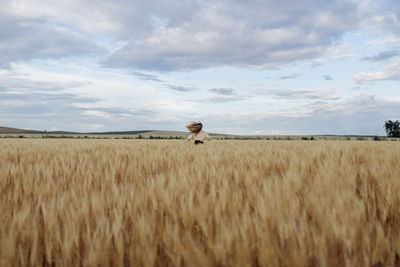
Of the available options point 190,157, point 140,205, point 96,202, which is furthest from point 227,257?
point 190,157

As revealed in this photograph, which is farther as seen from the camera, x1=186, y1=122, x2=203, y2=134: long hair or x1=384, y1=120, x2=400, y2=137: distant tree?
x1=384, y1=120, x2=400, y2=137: distant tree

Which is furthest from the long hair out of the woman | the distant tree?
the distant tree

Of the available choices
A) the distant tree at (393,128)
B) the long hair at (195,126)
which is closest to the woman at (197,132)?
the long hair at (195,126)

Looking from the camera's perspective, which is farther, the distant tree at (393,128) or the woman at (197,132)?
the distant tree at (393,128)

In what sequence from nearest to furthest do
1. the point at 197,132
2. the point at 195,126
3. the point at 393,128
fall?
1. the point at 195,126
2. the point at 197,132
3. the point at 393,128

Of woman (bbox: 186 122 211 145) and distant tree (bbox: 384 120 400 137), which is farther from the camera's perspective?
distant tree (bbox: 384 120 400 137)

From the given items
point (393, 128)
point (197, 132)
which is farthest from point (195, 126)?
point (393, 128)

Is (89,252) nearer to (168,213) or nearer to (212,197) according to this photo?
(168,213)

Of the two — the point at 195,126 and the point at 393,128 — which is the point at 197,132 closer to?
the point at 195,126

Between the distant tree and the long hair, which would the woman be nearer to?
the long hair

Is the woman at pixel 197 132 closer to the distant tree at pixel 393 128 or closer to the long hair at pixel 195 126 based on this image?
the long hair at pixel 195 126

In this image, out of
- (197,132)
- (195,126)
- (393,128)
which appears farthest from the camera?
(393,128)

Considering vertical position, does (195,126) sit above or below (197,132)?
above

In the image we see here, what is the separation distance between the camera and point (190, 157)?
15.0ft
